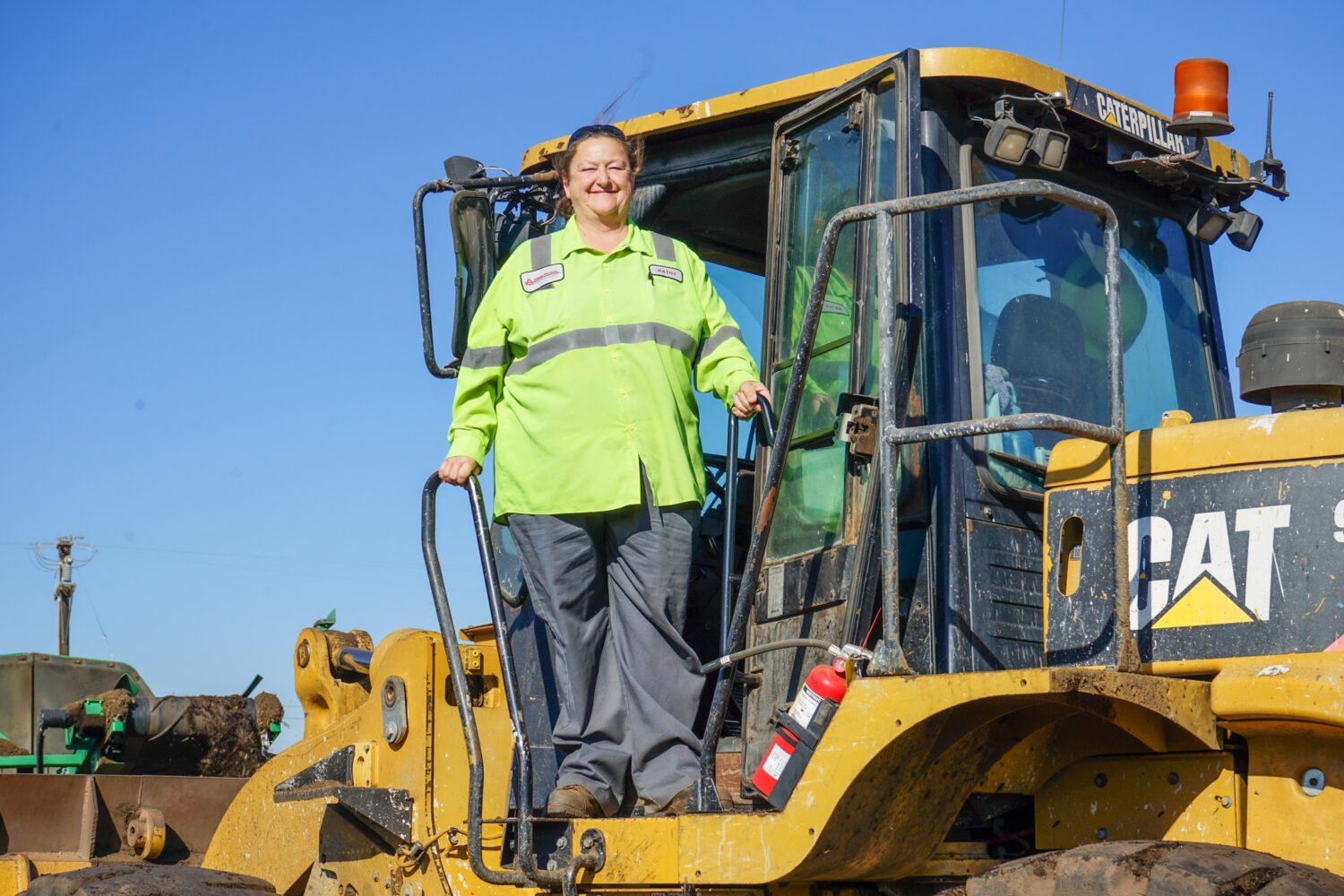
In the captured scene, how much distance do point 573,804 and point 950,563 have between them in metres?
1.11

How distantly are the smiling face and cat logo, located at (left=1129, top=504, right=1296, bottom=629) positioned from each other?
1718 mm

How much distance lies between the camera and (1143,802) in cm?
315

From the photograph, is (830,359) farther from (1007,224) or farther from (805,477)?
(1007,224)

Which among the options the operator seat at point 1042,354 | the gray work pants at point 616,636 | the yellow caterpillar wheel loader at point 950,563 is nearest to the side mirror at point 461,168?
the yellow caterpillar wheel loader at point 950,563

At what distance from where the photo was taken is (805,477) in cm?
395

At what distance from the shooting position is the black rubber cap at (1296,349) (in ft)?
10.8

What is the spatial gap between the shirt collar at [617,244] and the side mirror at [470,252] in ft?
1.46

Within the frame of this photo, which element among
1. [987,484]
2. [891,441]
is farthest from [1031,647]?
[891,441]

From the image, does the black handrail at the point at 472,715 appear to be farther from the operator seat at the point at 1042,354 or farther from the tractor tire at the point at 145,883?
the operator seat at the point at 1042,354

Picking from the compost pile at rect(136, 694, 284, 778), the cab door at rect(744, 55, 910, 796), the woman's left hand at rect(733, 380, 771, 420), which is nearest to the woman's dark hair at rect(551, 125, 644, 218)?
the cab door at rect(744, 55, 910, 796)

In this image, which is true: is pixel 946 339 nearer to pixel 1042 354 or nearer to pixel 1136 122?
pixel 1042 354

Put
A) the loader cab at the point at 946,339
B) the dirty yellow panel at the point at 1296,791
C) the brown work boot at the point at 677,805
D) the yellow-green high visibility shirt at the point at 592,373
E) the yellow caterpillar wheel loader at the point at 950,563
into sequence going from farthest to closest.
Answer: the yellow-green high visibility shirt at the point at 592,373 → the brown work boot at the point at 677,805 → the loader cab at the point at 946,339 → the yellow caterpillar wheel loader at the point at 950,563 → the dirty yellow panel at the point at 1296,791

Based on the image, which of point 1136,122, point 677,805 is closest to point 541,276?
point 677,805

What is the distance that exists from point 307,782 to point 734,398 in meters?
2.15
